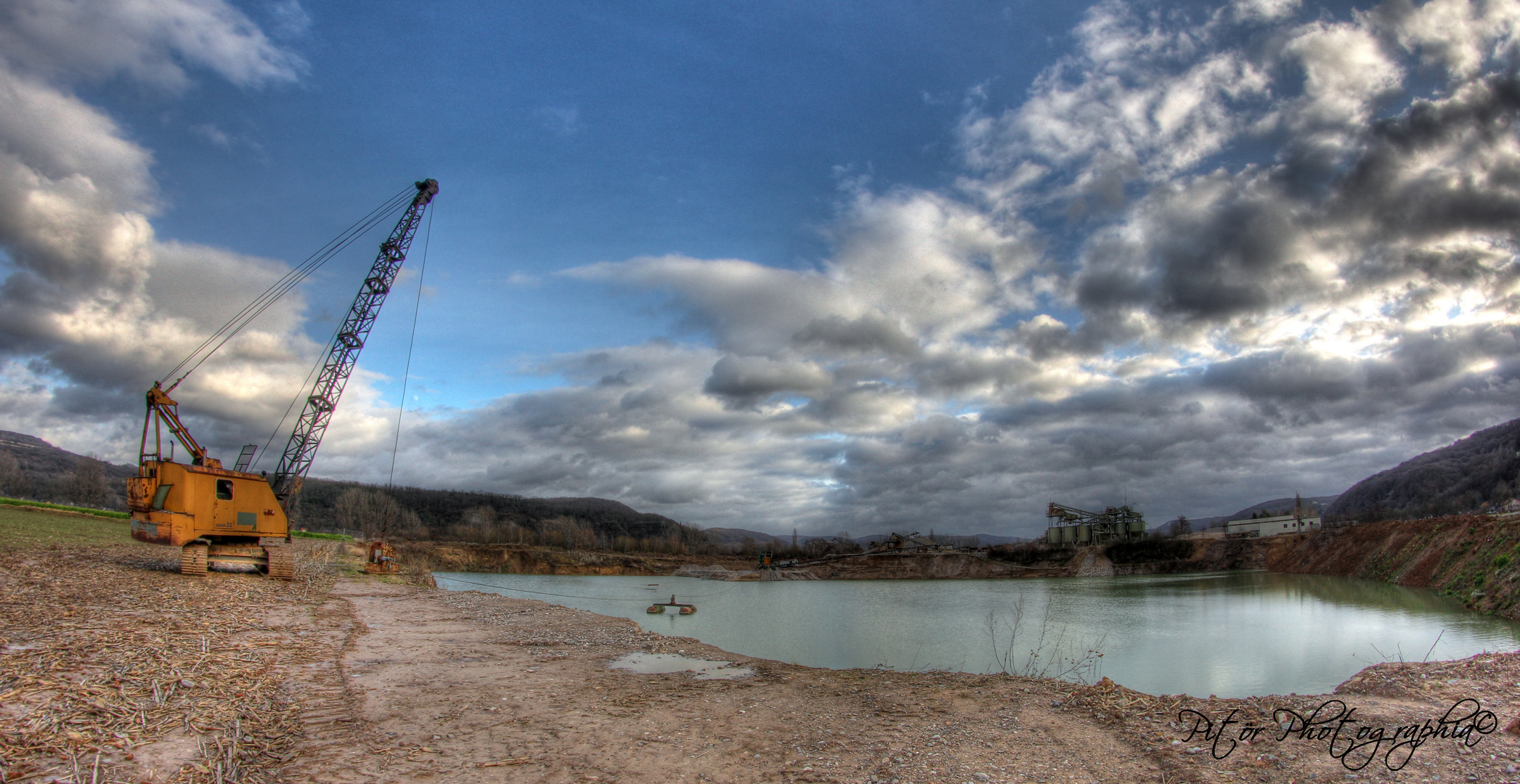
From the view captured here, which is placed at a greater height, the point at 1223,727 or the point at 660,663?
the point at 1223,727

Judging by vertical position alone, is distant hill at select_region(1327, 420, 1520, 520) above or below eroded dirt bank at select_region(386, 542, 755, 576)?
above

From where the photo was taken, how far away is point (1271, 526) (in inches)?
3378

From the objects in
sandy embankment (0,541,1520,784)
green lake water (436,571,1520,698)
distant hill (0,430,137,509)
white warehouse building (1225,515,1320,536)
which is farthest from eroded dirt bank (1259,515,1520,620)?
distant hill (0,430,137,509)

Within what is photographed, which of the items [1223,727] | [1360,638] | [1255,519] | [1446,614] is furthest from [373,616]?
[1255,519]

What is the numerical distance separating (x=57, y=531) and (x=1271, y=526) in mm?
117498

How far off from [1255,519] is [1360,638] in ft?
289

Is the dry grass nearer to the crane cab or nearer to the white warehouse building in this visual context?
the crane cab

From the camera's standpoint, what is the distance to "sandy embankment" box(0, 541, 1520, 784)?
6.46 metres

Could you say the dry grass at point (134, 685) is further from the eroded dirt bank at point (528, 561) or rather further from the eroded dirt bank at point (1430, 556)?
the eroded dirt bank at point (528, 561)

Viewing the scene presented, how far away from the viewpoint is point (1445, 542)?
37062 mm

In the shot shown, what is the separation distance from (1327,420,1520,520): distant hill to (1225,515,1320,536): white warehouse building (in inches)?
479

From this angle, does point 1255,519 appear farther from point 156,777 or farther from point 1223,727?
point 156,777

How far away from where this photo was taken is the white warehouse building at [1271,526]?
80.5 meters

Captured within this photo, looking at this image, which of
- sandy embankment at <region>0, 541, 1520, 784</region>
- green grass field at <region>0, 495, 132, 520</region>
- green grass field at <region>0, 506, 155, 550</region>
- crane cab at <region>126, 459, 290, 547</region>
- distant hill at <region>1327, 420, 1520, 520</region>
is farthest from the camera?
distant hill at <region>1327, 420, 1520, 520</region>
